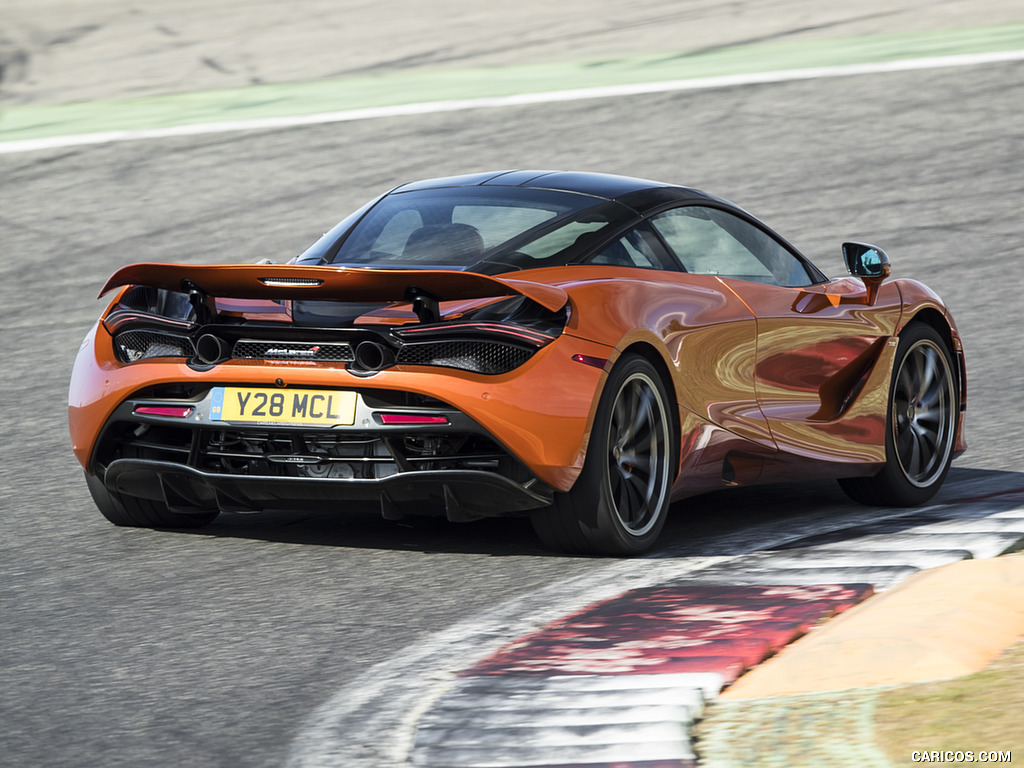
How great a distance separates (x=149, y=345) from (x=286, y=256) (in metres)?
7.90

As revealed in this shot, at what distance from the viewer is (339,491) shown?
546 centimetres

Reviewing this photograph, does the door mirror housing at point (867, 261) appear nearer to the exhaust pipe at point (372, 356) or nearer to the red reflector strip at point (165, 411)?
the exhaust pipe at point (372, 356)

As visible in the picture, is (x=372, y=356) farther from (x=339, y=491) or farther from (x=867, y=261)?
(x=867, y=261)

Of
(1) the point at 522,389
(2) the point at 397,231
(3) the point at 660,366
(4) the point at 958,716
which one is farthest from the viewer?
(2) the point at 397,231

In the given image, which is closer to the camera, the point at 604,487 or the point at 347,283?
the point at 347,283

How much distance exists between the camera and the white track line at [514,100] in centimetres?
1862

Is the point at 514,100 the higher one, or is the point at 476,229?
the point at 514,100

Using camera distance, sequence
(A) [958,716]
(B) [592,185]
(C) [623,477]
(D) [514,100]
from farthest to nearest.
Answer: (D) [514,100]
(B) [592,185]
(C) [623,477]
(A) [958,716]

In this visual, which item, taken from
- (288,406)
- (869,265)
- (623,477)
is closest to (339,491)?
(288,406)

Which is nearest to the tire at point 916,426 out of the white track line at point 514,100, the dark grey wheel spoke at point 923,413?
the dark grey wheel spoke at point 923,413

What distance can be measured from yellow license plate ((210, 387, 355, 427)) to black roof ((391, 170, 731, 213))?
149cm

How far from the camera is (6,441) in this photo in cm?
850

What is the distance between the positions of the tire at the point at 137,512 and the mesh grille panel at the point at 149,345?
0.60 metres

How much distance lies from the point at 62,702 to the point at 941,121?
47.7ft
